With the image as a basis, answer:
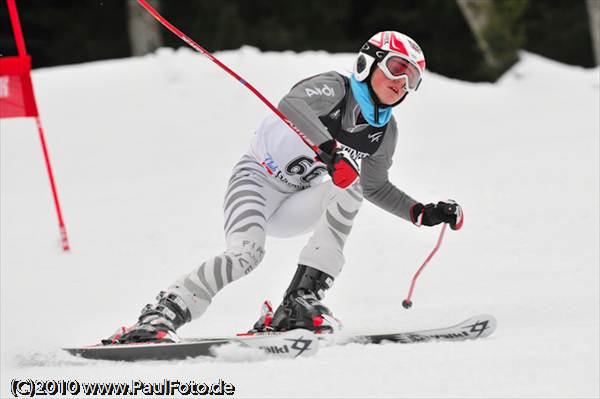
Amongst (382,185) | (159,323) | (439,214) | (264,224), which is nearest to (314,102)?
(264,224)

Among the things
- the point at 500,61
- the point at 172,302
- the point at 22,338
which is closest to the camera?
the point at 172,302

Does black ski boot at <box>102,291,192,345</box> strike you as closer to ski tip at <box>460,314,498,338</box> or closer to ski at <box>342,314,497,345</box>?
ski at <box>342,314,497,345</box>

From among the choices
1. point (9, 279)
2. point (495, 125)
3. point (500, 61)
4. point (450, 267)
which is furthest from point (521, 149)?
point (9, 279)

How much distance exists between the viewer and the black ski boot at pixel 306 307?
156 inches

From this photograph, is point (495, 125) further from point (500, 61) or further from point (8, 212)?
point (8, 212)

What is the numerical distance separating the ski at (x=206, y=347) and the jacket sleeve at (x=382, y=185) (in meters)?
1.22

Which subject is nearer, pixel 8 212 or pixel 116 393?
pixel 116 393

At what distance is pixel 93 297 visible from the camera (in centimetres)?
619

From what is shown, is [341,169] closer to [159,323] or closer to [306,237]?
[159,323]

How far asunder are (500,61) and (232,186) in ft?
29.8

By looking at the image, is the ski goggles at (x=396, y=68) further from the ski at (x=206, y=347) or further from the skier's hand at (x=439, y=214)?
the ski at (x=206, y=347)

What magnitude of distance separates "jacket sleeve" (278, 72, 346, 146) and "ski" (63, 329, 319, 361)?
2.85 feet

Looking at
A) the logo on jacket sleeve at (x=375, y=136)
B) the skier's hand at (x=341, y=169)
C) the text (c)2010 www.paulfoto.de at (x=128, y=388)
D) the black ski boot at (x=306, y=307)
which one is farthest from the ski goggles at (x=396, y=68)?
the text (c)2010 www.paulfoto.de at (x=128, y=388)

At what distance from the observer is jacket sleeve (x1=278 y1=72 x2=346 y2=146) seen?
12.8ft
